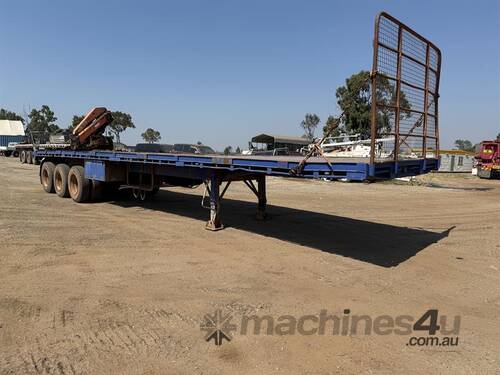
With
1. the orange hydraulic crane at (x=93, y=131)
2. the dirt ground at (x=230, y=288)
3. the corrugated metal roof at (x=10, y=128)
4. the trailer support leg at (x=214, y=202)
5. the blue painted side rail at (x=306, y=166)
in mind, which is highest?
the corrugated metal roof at (x=10, y=128)

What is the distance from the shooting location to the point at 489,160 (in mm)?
31781

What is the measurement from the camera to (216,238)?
841 cm

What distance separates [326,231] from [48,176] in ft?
34.3

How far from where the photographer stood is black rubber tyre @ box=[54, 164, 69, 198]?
13508mm

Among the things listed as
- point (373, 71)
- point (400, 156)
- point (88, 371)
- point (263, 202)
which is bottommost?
point (88, 371)

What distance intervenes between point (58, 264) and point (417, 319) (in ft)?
16.9

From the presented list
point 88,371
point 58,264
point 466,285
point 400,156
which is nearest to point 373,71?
point 400,156

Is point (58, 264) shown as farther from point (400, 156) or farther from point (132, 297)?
point (400, 156)

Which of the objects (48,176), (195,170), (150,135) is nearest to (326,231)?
(195,170)

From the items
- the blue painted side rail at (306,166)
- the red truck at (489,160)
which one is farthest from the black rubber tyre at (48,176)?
the red truck at (489,160)

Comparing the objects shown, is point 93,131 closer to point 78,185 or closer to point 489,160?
point 78,185

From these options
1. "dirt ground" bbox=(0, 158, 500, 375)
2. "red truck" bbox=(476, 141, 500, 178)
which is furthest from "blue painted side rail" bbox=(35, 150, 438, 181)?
"red truck" bbox=(476, 141, 500, 178)

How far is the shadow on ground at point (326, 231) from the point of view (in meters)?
7.81

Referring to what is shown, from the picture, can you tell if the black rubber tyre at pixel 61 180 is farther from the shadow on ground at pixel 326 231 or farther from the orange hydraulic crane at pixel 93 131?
the shadow on ground at pixel 326 231
